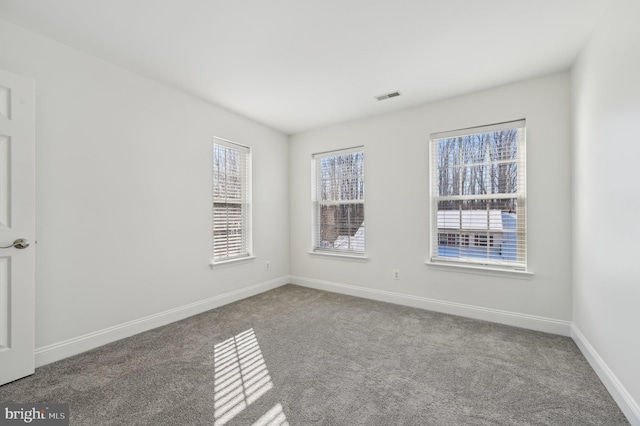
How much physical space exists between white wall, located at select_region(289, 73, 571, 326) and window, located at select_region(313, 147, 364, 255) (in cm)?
15

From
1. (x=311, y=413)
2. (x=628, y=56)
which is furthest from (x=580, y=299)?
(x=311, y=413)

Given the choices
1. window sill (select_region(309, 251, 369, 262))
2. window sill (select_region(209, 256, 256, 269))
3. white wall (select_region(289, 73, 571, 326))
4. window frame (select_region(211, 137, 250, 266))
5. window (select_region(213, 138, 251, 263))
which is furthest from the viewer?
window sill (select_region(309, 251, 369, 262))

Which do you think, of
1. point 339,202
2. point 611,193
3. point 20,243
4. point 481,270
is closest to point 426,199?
point 481,270

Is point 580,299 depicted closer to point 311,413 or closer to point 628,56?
point 628,56

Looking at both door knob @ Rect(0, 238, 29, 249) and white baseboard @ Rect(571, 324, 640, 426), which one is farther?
door knob @ Rect(0, 238, 29, 249)

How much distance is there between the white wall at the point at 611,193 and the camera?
1627mm

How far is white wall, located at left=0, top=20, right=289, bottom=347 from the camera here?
7.44 ft

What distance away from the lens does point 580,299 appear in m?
2.51

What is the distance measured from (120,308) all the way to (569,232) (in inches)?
177

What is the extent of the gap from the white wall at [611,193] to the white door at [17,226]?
13.0 ft

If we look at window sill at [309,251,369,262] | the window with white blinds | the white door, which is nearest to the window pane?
window sill at [309,251,369,262]

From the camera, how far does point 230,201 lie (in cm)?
391

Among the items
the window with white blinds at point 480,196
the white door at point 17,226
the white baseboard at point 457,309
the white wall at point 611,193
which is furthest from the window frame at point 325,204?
the white door at point 17,226

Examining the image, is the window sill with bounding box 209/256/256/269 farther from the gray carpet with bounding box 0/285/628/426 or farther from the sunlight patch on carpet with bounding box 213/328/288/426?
the sunlight patch on carpet with bounding box 213/328/288/426
